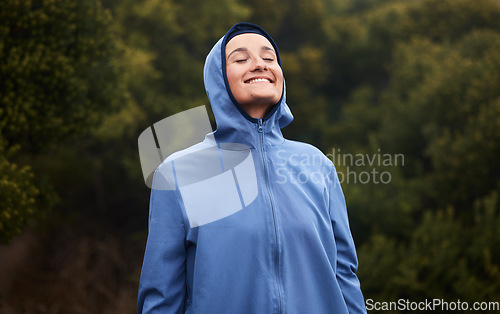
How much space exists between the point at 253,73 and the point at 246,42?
15cm

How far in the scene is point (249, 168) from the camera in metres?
1.95

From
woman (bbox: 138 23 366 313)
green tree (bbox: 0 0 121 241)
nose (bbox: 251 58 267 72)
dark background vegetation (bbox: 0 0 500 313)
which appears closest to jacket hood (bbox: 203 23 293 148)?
woman (bbox: 138 23 366 313)

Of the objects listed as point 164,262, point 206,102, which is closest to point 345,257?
point 164,262

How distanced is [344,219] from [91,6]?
4793 millimetres

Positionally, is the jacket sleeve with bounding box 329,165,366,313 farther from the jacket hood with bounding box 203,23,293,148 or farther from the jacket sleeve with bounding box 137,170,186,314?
the jacket sleeve with bounding box 137,170,186,314

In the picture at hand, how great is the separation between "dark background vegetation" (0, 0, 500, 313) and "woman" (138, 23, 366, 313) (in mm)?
2586

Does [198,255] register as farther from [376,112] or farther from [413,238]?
[376,112]

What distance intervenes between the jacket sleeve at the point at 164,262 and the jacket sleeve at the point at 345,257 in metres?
0.63

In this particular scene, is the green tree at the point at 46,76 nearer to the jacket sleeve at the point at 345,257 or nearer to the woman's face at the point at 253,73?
the woman's face at the point at 253,73

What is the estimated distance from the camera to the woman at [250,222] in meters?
1.78

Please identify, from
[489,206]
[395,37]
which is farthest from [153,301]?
[395,37]

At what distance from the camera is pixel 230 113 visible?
6.50ft

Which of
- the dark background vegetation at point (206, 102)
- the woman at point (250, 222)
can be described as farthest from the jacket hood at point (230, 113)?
the dark background vegetation at point (206, 102)

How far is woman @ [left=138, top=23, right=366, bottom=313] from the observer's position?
1777 millimetres
